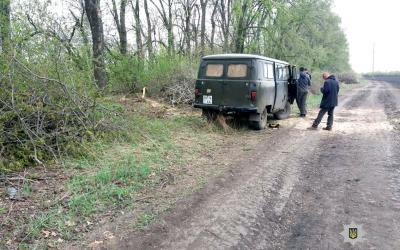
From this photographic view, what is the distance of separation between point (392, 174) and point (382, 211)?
1.91 meters

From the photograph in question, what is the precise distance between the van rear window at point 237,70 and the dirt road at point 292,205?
8.14ft

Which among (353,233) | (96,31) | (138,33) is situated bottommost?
(353,233)

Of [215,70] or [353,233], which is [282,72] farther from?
[353,233]

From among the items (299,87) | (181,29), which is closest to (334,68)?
(181,29)

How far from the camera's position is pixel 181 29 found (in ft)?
87.4

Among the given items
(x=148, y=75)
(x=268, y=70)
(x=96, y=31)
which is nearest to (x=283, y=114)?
(x=268, y=70)

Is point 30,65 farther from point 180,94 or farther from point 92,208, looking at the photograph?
point 180,94

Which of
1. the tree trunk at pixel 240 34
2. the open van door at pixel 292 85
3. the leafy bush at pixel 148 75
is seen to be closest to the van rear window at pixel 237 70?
the open van door at pixel 292 85

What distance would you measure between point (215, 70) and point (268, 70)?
168 cm

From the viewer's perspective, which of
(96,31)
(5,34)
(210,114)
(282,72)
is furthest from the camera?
(282,72)

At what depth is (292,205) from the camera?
204 inches

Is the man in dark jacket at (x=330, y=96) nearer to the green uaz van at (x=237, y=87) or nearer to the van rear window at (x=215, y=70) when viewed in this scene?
the green uaz van at (x=237, y=87)

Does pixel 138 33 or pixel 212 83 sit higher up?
pixel 138 33

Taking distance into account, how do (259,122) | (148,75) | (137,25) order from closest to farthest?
(259,122) < (148,75) < (137,25)
